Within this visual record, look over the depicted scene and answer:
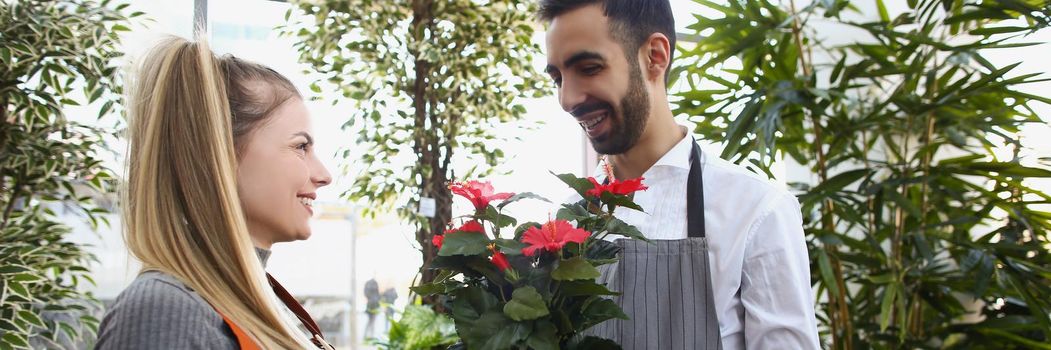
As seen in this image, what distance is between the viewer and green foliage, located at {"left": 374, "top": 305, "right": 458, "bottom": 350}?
333 centimetres

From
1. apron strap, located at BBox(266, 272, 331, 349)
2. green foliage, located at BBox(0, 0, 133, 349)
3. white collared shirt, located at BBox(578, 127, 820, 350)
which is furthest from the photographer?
green foliage, located at BBox(0, 0, 133, 349)

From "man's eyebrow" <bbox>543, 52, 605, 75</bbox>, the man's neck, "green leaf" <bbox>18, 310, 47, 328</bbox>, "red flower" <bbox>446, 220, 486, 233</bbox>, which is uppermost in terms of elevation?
"man's eyebrow" <bbox>543, 52, 605, 75</bbox>

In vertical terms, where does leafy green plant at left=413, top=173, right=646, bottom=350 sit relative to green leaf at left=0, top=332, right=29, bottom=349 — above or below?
above

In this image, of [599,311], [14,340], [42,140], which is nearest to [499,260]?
[599,311]

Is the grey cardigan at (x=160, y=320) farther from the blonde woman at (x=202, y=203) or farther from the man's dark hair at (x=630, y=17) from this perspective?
the man's dark hair at (x=630, y=17)

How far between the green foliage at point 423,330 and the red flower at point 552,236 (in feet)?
7.41

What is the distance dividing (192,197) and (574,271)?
18.0 inches

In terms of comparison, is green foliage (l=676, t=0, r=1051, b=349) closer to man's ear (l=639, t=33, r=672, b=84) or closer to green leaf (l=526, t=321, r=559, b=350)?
man's ear (l=639, t=33, r=672, b=84)

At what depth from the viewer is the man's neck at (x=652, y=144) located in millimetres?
1662

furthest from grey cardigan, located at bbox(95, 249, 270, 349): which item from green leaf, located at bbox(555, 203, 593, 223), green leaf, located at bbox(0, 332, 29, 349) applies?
green leaf, located at bbox(0, 332, 29, 349)

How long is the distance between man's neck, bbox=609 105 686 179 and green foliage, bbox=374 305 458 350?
68.7 inches

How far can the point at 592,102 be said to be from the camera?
1559 millimetres

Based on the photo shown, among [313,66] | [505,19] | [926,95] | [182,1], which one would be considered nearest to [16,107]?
[182,1]

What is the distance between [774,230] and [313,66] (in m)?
2.55
